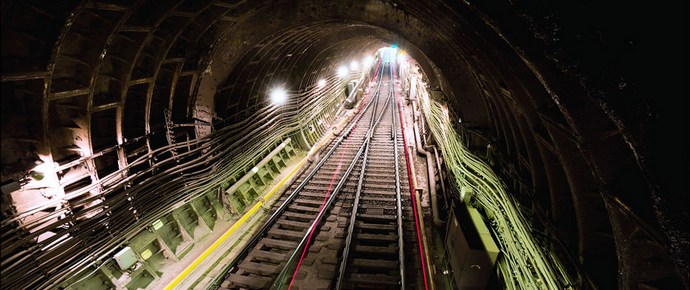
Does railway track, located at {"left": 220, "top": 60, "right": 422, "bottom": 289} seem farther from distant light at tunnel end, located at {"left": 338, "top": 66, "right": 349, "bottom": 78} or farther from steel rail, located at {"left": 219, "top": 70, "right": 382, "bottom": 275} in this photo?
distant light at tunnel end, located at {"left": 338, "top": 66, "right": 349, "bottom": 78}

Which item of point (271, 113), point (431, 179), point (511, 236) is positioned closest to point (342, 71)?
point (271, 113)

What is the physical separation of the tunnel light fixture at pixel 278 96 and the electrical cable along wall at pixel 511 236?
6323mm

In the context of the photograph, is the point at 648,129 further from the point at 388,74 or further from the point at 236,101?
the point at 388,74

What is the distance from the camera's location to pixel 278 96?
33.3 ft

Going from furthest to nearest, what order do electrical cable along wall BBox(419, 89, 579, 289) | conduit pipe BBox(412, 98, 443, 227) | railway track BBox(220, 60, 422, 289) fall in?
conduit pipe BBox(412, 98, 443, 227), railway track BBox(220, 60, 422, 289), electrical cable along wall BBox(419, 89, 579, 289)

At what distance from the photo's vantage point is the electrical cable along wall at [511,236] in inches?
118

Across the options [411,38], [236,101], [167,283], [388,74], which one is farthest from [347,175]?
[388,74]

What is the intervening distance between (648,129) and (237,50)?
7.19 metres

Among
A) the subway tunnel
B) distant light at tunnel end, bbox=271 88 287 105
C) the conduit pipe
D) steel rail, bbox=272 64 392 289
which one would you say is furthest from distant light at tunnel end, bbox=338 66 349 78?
the subway tunnel

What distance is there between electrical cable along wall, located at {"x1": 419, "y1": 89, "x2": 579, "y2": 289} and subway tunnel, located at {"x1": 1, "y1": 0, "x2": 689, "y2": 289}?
0.79ft

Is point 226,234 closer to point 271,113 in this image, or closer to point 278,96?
point 271,113

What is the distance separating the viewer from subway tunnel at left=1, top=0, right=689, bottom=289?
4.99 ft

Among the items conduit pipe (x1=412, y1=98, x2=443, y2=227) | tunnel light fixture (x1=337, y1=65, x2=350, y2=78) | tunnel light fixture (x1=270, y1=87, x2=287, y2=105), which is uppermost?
tunnel light fixture (x1=337, y1=65, x2=350, y2=78)

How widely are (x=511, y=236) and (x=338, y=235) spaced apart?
3972mm
